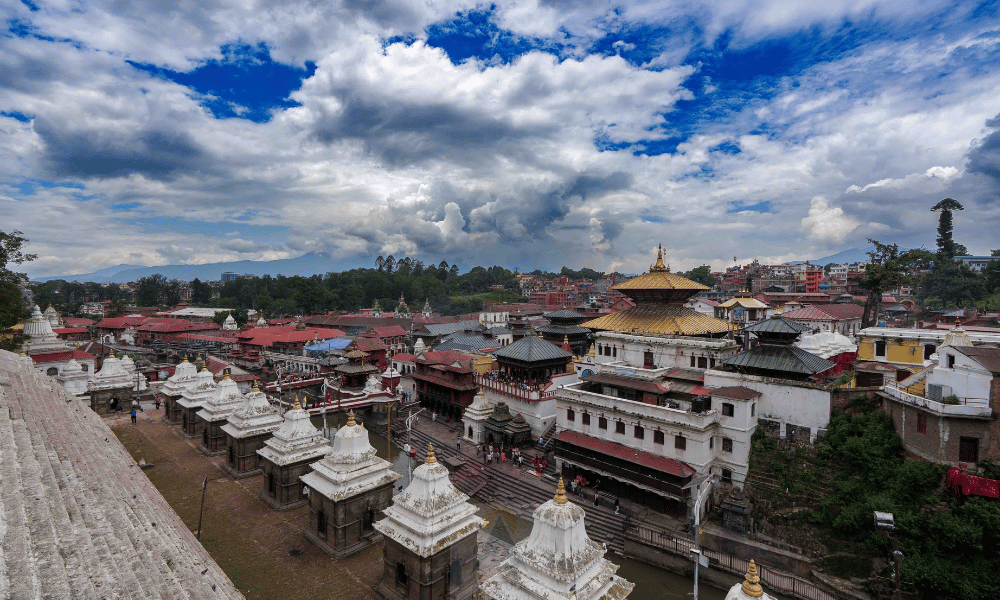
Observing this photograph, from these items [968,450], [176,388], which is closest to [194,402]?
[176,388]

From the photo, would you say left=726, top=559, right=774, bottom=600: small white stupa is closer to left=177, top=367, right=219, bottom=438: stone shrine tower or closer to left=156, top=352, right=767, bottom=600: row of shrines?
left=156, top=352, right=767, bottom=600: row of shrines

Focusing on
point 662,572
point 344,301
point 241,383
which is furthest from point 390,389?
point 344,301

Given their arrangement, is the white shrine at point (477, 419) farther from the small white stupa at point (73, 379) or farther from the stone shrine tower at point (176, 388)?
the small white stupa at point (73, 379)

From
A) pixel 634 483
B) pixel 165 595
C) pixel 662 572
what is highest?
pixel 165 595

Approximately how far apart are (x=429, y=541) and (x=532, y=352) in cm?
2061

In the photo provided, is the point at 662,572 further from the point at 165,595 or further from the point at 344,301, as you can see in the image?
the point at 344,301

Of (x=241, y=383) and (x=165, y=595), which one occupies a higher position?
(x=165, y=595)

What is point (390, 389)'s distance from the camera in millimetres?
38656

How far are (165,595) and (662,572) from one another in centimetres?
1859

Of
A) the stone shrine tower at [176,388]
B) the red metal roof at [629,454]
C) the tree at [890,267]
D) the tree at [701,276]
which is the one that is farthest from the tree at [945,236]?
the stone shrine tower at [176,388]

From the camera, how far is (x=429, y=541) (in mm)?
13320

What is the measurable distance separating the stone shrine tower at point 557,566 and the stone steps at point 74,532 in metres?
5.92

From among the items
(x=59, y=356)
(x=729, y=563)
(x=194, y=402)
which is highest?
(x=59, y=356)

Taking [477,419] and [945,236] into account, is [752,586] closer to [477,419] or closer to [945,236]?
[477,419]
